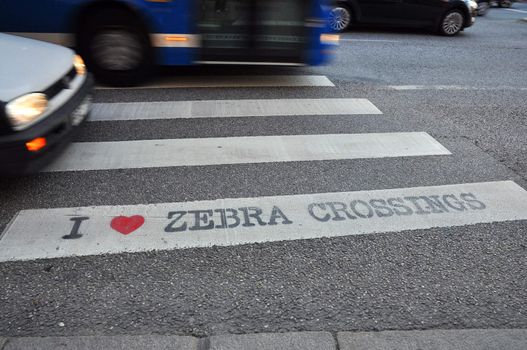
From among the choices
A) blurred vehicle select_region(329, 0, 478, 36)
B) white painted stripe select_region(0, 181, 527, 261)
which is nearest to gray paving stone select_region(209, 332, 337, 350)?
white painted stripe select_region(0, 181, 527, 261)

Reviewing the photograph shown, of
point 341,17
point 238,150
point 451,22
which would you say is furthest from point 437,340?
point 451,22

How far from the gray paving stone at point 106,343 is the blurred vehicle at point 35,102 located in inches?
65.7

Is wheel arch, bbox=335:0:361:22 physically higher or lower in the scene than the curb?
higher

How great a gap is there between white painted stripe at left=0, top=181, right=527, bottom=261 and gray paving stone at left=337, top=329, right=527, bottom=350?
1038mm

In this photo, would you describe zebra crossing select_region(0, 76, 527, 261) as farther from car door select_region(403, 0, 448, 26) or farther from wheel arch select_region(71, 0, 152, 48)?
car door select_region(403, 0, 448, 26)

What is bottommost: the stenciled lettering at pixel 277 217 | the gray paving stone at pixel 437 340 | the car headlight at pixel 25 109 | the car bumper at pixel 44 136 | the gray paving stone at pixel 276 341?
the gray paving stone at pixel 437 340

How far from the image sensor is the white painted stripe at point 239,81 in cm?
693

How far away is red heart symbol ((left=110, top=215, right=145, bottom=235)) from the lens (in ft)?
11.5

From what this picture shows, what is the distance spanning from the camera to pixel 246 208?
383cm

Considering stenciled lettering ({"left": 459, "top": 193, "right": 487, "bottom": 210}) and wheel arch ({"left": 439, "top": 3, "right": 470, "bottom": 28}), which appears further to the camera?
wheel arch ({"left": 439, "top": 3, "right": 470, "bottom": 28})

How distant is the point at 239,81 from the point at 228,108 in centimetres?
127

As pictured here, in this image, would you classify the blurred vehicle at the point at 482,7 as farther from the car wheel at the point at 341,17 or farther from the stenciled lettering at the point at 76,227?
the stenciled lettering at the point at 76,227

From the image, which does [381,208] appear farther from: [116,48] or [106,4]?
[106,4]

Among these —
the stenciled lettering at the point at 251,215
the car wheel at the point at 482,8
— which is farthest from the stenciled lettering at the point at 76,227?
the car wheel at the point at 482,8
